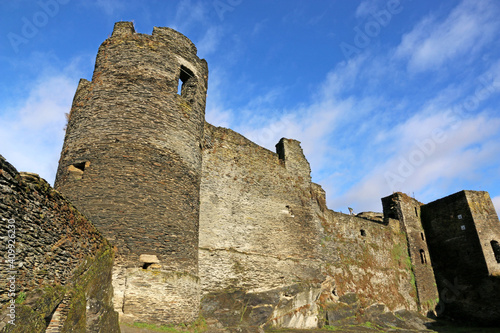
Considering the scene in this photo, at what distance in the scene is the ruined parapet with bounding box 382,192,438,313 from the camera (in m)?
18.8

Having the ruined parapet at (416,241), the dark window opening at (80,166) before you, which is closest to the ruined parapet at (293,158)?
the ruined parapet at (416,241)

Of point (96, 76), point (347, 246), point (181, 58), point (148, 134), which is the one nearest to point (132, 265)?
point (148, 134)

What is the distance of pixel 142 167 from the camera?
938cm

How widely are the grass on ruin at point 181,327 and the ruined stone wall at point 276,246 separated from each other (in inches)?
35.7

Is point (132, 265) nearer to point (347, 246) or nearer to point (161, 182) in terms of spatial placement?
point (161, 182)

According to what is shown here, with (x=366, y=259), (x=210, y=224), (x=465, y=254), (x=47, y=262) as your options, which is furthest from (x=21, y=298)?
(x=465, y=254)

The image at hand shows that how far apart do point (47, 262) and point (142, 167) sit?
423 centimetres

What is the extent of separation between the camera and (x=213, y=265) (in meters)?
11.4

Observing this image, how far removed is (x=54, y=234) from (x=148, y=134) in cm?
469

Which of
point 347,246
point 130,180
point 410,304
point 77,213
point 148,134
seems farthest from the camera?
Answer: point 410,304

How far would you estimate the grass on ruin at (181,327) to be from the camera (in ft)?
26.0

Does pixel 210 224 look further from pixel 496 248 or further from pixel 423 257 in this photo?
pixel 496 248

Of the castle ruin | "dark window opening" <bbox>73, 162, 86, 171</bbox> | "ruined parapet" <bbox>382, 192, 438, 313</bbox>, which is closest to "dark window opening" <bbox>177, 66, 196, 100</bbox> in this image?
the castle ruin

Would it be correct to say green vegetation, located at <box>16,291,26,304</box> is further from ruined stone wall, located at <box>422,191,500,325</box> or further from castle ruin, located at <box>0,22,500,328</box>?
ruined stone wall, located at <box>422,191,500,325</box>
